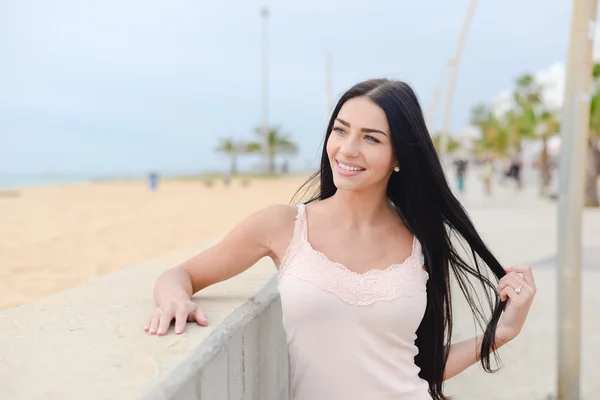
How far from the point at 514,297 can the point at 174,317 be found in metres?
1.29

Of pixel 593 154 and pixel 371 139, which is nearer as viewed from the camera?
pixel 371 139

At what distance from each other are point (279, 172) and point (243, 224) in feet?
247

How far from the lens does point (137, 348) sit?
1769mm

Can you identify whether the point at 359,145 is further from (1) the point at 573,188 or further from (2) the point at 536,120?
(2) the point at 536,120

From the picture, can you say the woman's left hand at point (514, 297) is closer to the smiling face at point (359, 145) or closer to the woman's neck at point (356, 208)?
the woman's neck at point (356, 208)

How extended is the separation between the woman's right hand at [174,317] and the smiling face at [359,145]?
738mm

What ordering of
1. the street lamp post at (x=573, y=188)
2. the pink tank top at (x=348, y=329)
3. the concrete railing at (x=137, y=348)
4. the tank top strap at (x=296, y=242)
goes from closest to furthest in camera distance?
the concrete railing at (x=137, y=348) → the pink tank top at (x=348, y=329) → the tank top strap at (x=296, y=242) → the street lamp post at (x=573, y=188)

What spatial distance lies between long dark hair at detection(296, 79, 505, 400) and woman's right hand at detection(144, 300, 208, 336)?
0.90 m

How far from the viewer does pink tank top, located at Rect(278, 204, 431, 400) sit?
221cm

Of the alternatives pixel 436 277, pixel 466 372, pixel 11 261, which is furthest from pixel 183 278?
pixel 11 261

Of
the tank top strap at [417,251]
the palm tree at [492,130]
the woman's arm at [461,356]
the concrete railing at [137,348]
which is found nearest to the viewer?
the concrete railing at [137,348]

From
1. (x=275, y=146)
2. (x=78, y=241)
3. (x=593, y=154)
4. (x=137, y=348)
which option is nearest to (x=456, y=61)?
(x=593, y=154)

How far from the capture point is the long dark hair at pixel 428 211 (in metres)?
2.44

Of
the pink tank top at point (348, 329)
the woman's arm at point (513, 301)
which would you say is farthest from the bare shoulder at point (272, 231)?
Answer: the woman's arm at point (513, 301)
